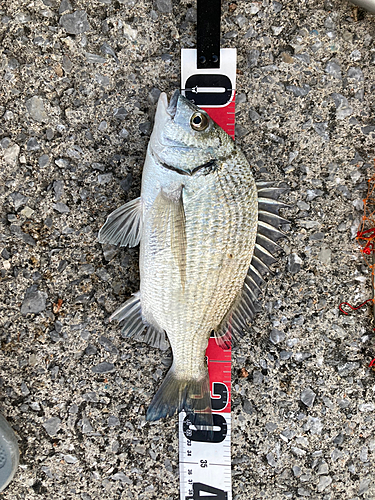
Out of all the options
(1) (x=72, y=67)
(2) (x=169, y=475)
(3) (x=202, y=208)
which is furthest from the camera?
(2) (x=169, y=475)

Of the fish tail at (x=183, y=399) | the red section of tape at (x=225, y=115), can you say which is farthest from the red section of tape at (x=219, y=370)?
the red section of tape at (x=225, y=115)

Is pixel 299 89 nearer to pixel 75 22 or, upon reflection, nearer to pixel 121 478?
pixel 75 22

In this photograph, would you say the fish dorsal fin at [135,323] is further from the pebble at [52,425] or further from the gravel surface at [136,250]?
the pebble at [52,425]

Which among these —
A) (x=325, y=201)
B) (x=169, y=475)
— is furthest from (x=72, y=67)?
(x=169, y=475)

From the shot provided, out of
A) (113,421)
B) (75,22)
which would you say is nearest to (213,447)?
(113,421)

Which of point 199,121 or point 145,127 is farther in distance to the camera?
point 145,127

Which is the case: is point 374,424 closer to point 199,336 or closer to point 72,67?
point 199,336

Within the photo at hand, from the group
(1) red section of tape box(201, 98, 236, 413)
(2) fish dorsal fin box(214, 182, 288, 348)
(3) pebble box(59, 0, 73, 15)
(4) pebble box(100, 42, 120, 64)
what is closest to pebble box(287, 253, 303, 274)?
(2) fish dorsal fin box(214, 182, 288, 348)
